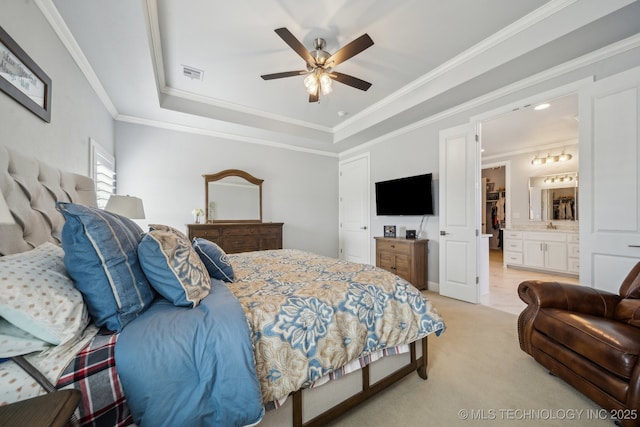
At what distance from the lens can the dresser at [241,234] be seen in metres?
3.91

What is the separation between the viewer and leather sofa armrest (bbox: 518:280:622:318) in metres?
1.77

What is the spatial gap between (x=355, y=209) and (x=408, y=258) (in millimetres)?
1827

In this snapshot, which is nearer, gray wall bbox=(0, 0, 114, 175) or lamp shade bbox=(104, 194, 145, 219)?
gray wall bbox=(0, 0, 114, 175)

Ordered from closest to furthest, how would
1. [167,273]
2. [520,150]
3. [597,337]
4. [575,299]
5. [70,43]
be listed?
[167,273]
[597,337]
[575,299]
[70,43]
[520,150]

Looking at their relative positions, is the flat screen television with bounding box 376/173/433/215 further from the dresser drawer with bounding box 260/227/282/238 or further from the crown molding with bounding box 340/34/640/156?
the dresser drawer with bounding box 260/227/282/238

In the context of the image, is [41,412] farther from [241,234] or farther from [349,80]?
[241,234]

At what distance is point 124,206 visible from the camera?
2613mm

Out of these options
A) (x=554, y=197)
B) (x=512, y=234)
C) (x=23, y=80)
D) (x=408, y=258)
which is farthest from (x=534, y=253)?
(x=23, y=80)

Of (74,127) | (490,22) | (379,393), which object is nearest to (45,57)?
(74,127)

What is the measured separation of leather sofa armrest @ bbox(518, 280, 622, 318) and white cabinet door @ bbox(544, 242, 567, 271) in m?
3.71

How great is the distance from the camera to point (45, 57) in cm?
178

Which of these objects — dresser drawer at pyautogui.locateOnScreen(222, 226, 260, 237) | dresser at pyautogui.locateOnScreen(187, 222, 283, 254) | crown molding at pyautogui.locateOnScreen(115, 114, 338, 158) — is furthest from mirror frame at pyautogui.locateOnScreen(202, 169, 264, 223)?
crown molding at pyautogui.locateOnScreen(115, 114, 338, 158)

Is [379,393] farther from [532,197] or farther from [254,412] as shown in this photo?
[532,197]

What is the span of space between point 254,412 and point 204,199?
385 centimetres
